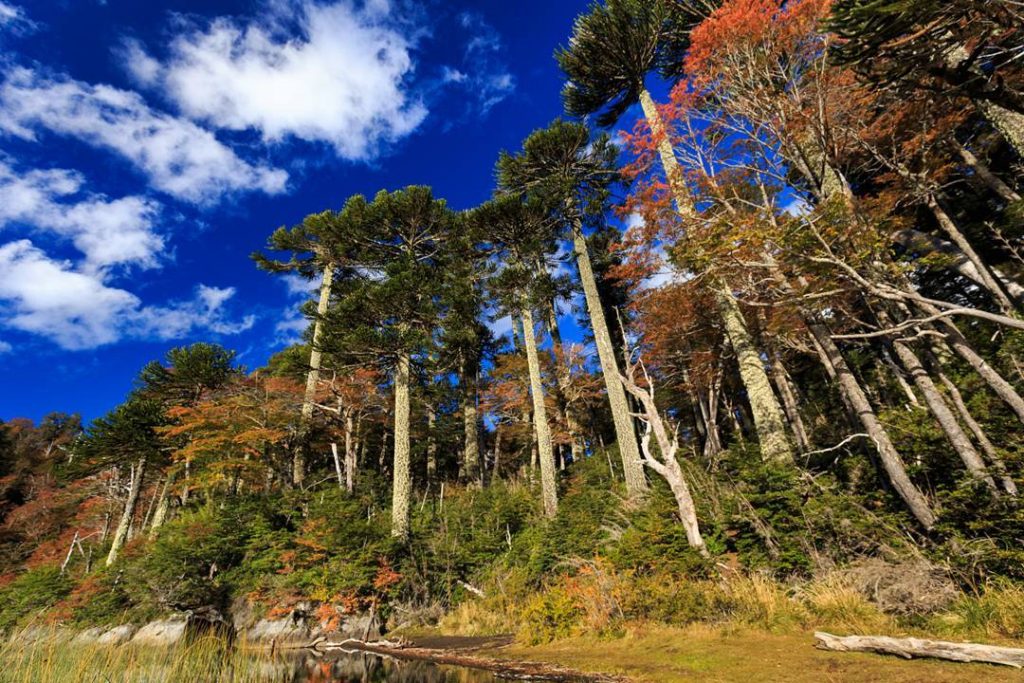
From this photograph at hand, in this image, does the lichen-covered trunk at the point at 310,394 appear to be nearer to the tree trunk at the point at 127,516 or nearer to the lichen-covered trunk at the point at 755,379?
the tree trunk at the point at 127,516

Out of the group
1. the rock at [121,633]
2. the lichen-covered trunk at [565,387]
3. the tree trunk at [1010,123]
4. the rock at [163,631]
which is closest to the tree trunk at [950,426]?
the tree trunk at [1010,123]

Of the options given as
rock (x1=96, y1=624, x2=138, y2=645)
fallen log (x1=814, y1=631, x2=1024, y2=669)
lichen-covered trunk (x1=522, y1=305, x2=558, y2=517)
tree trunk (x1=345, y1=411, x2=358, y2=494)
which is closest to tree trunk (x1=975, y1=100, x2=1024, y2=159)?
fallen log (x1=814, y1=631, x2=1024, y2=669)

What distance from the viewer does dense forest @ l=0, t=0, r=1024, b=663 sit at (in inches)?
240

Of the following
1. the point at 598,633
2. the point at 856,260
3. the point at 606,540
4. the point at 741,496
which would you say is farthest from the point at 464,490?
the point at 856,260

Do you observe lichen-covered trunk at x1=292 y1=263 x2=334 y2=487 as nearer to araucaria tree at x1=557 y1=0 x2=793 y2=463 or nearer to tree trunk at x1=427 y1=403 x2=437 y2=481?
tree trunk at x1=427 y1=403 x2=437 y2=481

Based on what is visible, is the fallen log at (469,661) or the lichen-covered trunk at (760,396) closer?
the fallen log at (469,661)

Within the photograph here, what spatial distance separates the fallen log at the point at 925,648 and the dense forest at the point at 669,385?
793 millimetres

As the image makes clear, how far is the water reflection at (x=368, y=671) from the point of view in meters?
6.21

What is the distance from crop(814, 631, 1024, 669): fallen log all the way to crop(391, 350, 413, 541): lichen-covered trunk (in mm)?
10793

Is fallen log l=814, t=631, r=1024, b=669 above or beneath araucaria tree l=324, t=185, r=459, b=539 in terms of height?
beneath

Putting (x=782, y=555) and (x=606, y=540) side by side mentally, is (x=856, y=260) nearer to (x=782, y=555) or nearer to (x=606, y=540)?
(x=782, y=555)

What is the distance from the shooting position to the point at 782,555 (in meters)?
6.49

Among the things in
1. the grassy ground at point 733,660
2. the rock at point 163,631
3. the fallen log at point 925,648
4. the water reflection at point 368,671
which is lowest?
the water reflection at point 368,671

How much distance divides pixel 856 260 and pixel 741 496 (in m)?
4.24
